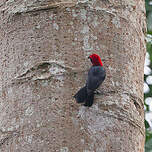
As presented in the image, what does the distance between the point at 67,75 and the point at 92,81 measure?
102 millimetres

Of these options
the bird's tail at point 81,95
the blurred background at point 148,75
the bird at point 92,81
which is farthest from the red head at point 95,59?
the blurred background at point 148,75

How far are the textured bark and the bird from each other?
0.10ft

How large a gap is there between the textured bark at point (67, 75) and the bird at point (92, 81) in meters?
0.03

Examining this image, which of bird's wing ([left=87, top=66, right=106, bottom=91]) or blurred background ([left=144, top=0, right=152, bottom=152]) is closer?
bird's wing ([left=87, top=66, right=106, bottom=91])

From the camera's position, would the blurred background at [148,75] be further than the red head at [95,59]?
Yes

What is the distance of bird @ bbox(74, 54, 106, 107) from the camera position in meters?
1.36

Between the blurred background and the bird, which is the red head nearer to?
the bird

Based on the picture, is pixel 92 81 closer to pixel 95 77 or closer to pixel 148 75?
pixel 95 77

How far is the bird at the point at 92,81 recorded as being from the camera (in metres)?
1.36

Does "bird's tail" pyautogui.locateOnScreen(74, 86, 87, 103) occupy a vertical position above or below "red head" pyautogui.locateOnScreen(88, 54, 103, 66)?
below

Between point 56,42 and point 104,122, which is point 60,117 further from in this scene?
point 56,42

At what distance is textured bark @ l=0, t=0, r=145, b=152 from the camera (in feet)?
4.46

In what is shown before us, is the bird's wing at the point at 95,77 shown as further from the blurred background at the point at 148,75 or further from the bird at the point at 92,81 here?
the blurred background at the point at 148,75

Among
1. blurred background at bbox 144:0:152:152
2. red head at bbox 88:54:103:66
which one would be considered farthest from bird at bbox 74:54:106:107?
blurred background at bbox 144:0:152:152
